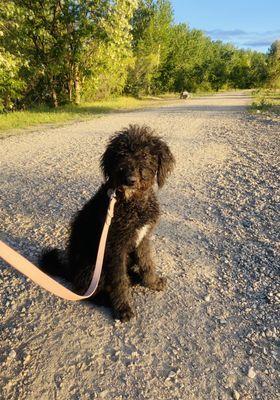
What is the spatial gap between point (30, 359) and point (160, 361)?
39.3 inches

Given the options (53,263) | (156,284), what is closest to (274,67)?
(156,284)

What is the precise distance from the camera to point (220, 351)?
2.74 meters

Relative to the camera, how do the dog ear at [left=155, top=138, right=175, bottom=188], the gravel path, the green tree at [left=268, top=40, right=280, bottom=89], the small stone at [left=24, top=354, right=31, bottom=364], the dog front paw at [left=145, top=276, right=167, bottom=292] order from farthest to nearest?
the green tree at [left=268, top=40, right=280, bottom=89], the dog front paw at [left=145, top=276, right=167, bottom=292], the dog ear at [left=155, top=138, right=175, bottom=188], the small stone at [left=24, top=354, right=31, bottom=364], the gravel path

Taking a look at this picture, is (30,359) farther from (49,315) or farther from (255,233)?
Result: (255,233)

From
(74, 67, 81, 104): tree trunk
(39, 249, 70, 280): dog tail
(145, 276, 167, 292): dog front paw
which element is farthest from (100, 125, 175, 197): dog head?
(74, 67, 81, 104): tree trunk

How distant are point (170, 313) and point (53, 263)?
1.35 metres

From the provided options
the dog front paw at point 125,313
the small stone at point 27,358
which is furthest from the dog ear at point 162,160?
the small stone at point 27,358

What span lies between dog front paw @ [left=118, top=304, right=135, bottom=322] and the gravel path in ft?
0.18

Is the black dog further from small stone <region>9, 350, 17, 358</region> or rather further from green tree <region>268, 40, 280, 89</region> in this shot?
green tree <region>268, 40, 280, 89</region>

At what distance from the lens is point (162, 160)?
3.16m

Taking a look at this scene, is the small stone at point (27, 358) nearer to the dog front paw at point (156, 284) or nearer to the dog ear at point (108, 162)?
the dog front paw at point (156, 284)

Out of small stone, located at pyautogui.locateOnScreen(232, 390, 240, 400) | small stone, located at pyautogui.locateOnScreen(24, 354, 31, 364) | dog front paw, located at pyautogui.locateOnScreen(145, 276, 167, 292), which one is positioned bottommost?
small stone, located at pyautogui.locateOnScreen(232, 390, 240, 400)

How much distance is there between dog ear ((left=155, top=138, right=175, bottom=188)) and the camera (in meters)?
3.15

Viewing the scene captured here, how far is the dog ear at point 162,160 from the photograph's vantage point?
3.15 m
